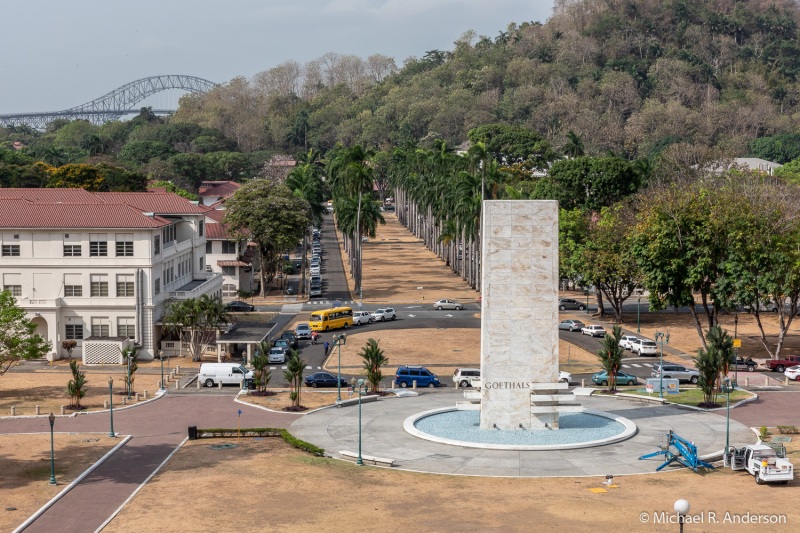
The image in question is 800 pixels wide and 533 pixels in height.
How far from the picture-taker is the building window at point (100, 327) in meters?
95.0

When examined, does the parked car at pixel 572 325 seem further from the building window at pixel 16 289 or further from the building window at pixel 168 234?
the building window at pixel 16 289

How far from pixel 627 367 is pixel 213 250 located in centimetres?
5981

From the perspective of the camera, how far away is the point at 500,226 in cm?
6278

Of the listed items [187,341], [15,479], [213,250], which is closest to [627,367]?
[187,341]

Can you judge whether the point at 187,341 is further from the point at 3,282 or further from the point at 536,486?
the point at 536,486

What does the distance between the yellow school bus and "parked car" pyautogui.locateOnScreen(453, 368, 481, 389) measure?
2818 centimetres

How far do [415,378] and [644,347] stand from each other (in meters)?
24.6

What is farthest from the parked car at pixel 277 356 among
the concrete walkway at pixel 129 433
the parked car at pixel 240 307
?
the parked car at pixel 240 307

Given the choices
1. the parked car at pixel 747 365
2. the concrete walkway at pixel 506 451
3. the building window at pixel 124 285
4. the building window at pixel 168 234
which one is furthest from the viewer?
the building window at pixel 168 234

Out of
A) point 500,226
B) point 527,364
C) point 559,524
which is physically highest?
point 500,226

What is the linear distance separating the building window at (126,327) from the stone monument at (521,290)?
41.7m

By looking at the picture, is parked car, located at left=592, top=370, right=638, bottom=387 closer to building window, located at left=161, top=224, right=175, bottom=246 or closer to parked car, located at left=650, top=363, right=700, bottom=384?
parked car, located at left=650, top=363, right=700, bottom=384

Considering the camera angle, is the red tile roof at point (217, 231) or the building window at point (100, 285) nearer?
the building window at point (100, 285)

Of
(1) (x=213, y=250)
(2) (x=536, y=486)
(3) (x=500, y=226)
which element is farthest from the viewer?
(1) (x=213, y=250)
